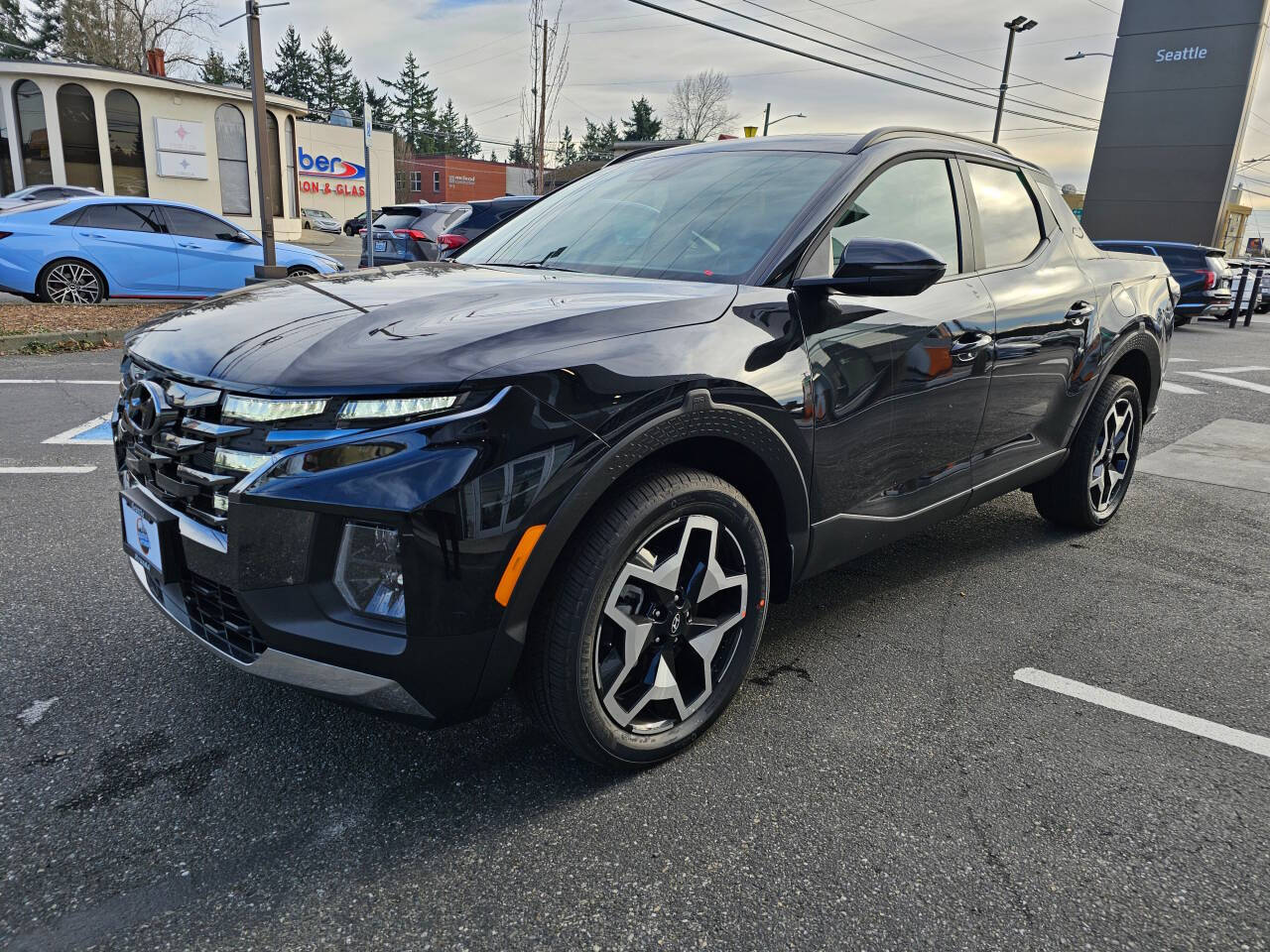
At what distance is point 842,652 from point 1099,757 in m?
0.83

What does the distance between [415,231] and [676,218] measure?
10874mm

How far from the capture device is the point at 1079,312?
3656 mm

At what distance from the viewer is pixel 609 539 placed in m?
2.00

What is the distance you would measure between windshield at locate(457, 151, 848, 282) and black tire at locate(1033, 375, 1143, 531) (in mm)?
1967

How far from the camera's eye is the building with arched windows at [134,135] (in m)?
25.6

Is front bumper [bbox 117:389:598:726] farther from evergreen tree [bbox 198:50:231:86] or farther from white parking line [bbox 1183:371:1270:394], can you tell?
evergreen tree [bbox 198:50:231:86]

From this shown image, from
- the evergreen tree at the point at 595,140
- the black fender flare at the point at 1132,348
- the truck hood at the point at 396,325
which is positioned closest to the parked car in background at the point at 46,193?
the truck hood at the point at 396,325

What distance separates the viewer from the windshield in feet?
8.73

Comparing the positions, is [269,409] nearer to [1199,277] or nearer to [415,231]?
[415,231]

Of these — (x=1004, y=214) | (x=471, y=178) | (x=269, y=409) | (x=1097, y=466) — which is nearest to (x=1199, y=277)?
(x=1097, y=466)

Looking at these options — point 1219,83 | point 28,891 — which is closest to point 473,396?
point 28,891

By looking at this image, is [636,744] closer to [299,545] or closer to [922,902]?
[922,902]

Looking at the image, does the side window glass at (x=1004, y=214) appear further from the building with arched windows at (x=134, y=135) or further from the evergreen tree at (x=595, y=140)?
the evergreen tree at (x=595, y=140)

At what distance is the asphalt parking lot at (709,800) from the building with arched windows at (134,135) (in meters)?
25.4
